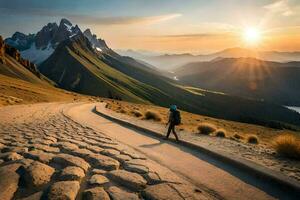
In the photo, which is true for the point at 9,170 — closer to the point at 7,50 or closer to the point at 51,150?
the point at 51,150

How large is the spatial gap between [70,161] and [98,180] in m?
1.76

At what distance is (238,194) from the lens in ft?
23.1

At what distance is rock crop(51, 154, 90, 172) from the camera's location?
812 cm

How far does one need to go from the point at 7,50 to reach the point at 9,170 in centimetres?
18125

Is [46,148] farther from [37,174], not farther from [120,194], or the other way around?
[120,194]

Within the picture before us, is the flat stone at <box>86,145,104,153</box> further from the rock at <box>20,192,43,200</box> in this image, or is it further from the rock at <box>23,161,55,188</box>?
the rock at <box>20,192,43,200</box>

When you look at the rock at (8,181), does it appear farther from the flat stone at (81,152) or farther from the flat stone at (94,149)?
the flat stone at (94,149)

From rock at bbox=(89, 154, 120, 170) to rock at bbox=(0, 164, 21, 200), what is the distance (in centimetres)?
214

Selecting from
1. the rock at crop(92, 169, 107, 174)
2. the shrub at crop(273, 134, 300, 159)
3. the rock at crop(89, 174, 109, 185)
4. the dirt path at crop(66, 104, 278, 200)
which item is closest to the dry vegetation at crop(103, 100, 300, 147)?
the shrub at crop(273, 134, 300, 159)

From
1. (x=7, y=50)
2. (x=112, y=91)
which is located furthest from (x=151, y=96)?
(x=7, y=50)

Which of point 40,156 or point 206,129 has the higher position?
point 206,129

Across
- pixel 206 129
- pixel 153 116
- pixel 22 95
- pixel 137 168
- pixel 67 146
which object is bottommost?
pixel 22 95

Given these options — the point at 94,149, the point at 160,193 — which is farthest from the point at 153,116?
the point at 160,193

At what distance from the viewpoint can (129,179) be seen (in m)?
7.22
